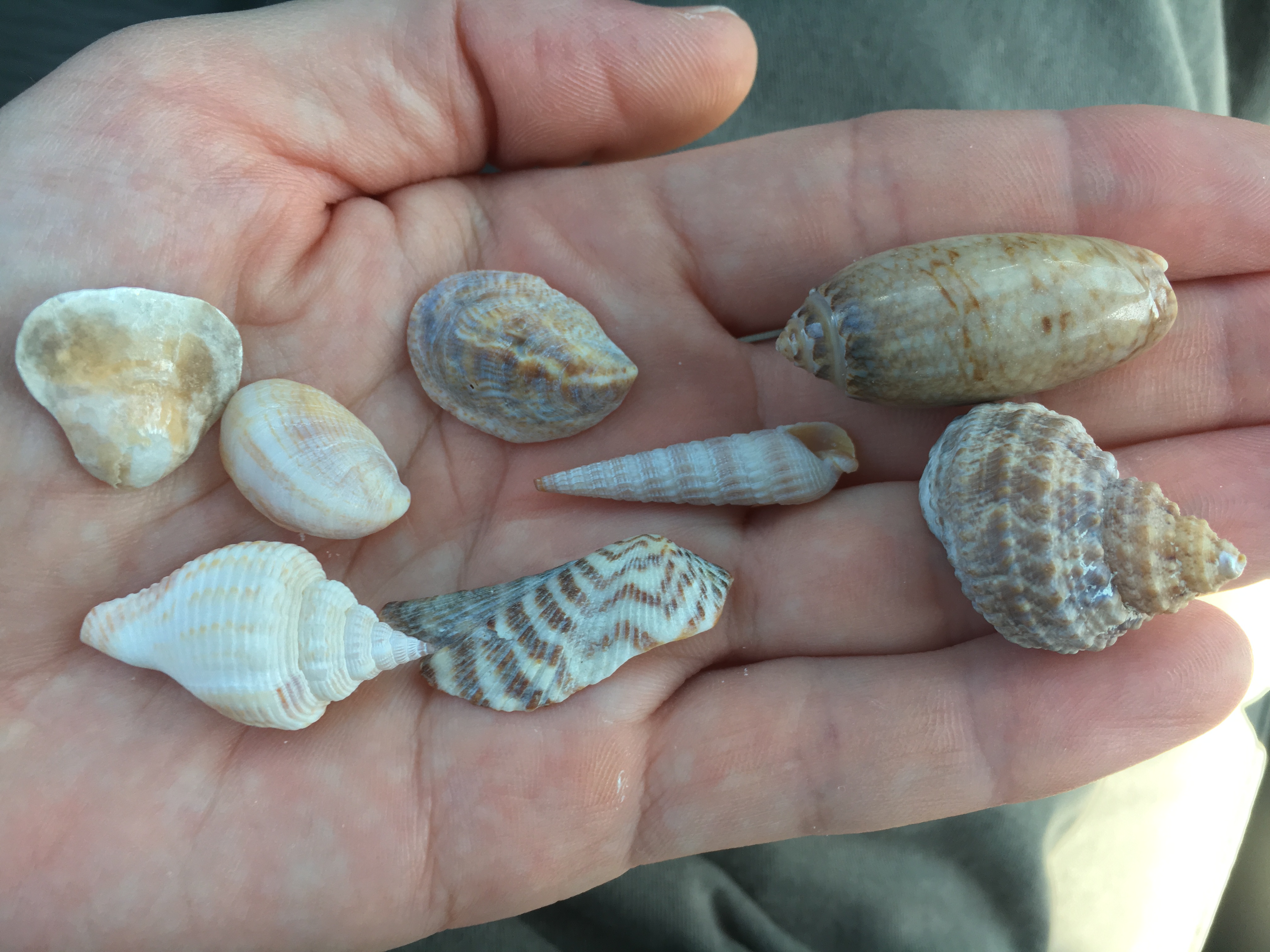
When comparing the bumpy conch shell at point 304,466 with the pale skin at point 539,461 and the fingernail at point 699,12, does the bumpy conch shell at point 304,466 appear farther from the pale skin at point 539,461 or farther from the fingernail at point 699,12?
the fingernail at point 699,12

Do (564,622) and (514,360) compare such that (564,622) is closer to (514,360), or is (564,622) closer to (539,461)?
(539,461)

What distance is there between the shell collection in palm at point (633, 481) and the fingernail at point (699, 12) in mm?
809

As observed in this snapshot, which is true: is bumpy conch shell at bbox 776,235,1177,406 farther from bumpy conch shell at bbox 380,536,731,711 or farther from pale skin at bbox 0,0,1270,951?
bumpy conch shell at bbox 380,536,731,711

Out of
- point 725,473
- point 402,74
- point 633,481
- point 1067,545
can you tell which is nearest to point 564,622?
point 633,481

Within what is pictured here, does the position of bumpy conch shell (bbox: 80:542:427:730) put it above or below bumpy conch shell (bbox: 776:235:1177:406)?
below

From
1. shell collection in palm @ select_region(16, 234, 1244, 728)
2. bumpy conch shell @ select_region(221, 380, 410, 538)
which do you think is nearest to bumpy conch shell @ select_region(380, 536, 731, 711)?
shell collection in palm @ select_region(16, 234, 1244, 728)

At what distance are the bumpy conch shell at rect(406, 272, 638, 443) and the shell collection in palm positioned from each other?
2 cm

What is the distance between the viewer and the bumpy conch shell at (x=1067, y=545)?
177cm

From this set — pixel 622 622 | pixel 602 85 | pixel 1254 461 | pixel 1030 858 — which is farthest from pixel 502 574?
pixel 1030 858

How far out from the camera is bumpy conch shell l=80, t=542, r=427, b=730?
1.84 metres

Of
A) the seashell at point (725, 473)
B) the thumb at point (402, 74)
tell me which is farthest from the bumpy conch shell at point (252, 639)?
the thumb at point (402, 74)

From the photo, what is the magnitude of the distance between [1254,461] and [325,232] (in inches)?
95.0

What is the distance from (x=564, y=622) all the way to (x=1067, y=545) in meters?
1.10

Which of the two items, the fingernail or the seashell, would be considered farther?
the fingernail
